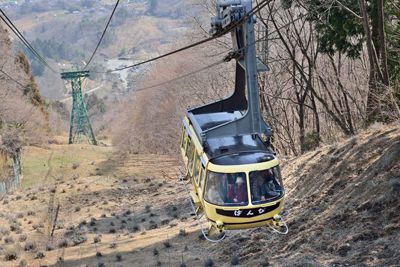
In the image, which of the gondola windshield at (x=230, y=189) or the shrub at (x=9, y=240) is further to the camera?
the shrub at (x=9, y=240)

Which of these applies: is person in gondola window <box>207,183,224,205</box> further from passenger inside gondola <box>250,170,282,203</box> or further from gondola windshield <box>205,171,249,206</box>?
passenger inside gondola <box>250,170,282,203</box>

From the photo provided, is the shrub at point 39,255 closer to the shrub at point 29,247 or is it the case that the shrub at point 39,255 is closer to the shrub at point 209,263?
the shrub at point 29,247

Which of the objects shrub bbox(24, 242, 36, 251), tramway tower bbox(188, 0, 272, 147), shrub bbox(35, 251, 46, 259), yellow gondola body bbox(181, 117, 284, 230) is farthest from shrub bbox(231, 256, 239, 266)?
shrub bbox(24, 242, 36, 251)

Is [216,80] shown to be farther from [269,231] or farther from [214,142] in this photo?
[214,142]

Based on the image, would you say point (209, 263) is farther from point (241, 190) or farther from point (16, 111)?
point (16, 111)

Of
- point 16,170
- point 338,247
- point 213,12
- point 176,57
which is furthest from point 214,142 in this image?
point 176,57

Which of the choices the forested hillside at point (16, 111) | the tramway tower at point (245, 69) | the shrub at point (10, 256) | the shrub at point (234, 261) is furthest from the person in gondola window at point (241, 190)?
the forested hillside at point (16, 111)

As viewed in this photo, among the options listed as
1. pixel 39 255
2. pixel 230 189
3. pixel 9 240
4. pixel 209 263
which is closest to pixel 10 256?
pixel 39 255
